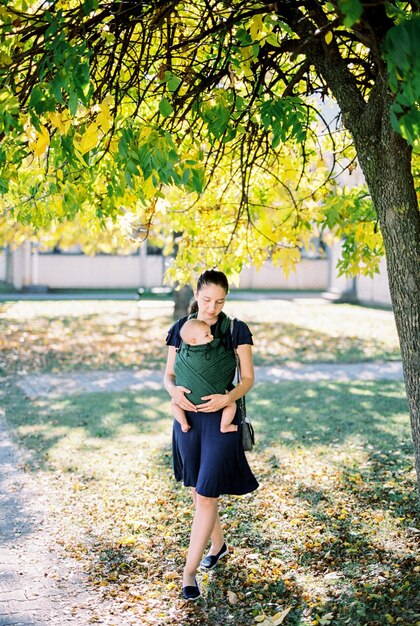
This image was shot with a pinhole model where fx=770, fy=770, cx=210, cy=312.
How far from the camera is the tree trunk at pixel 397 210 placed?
4379mm

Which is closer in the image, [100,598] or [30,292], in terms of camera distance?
[100,598]

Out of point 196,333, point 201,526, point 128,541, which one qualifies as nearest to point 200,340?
point 196,333

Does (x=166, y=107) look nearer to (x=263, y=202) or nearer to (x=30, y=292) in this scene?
(x=263, y=202)

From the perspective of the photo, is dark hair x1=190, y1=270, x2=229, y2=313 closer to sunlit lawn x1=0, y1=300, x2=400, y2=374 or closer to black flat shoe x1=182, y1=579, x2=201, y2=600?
black flat shoe x1=182, y1=579, x2=201, y2=600

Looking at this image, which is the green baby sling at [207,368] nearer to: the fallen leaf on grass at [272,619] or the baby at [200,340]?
the baby at [200,340]

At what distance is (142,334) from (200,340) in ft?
44.7

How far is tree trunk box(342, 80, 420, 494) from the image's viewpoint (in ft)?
14.4

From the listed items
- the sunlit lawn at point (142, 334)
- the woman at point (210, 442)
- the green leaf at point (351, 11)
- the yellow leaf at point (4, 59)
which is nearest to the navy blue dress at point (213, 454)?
the woman at point (210, 442)

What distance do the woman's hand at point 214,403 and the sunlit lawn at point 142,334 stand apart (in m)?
9.09

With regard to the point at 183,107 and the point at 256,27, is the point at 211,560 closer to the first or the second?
the point at 183,107

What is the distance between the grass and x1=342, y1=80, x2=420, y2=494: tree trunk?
4.24 ft

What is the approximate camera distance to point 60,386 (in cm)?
1173

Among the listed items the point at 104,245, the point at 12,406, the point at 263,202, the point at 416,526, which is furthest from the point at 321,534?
the point at 104,245

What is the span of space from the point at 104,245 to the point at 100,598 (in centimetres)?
1295
